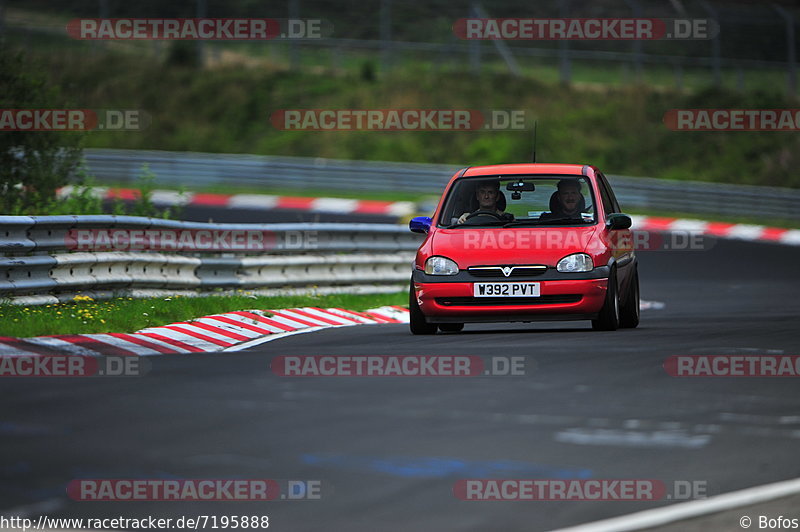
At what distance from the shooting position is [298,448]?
6742 millimetres

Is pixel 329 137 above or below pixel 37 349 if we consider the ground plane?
above

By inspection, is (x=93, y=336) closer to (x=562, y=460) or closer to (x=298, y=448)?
(x=298, y=448)

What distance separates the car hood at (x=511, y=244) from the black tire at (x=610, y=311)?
1.43 feet

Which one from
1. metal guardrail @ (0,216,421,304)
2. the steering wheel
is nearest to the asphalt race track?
the steering wheel

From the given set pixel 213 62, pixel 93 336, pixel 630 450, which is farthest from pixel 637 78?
pixel 630 450

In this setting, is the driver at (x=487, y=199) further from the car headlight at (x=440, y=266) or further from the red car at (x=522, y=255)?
the car headlight at (x=440, y=266)

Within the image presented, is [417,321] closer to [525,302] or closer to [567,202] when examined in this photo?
[525,302]

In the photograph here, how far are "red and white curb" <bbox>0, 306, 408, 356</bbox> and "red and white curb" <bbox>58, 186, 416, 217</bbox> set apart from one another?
18139 mm

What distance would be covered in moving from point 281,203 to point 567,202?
22.5 m

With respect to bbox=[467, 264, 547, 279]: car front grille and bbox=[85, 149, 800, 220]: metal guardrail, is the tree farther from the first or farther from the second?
bbox=[85, 149, 800, 220]: metal guardrail

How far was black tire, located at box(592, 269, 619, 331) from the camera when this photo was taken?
1243 centimetres

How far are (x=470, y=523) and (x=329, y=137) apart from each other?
133ft

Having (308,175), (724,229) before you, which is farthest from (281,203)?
(724,229)

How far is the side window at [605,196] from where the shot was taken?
13.5 meters
